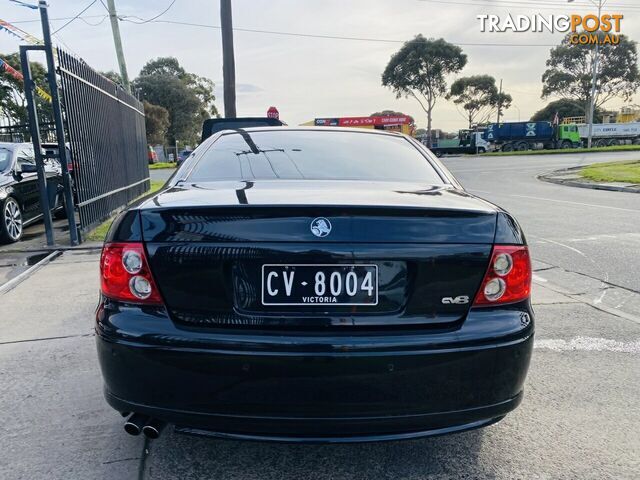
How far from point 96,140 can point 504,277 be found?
26.4 feet

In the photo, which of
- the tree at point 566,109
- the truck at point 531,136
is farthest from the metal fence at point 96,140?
the tree at point 566,109

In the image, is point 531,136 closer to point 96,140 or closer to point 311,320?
point 96,140

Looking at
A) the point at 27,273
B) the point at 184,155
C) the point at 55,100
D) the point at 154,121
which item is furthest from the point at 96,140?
the point at 154,121

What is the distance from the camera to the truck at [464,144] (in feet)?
155

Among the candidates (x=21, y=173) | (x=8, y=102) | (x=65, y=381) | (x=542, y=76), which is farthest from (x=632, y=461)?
(x=542, y=76)

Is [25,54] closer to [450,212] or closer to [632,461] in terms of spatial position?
[450,212]

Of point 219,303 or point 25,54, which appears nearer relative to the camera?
point 219,303

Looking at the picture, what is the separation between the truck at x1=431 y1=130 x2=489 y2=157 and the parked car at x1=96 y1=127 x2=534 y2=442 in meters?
46.2

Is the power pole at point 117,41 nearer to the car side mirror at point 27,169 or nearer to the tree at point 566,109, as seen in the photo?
the car side mirror at point 27,169

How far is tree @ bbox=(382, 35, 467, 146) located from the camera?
49219 millimetres

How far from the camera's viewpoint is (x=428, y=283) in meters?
1.92

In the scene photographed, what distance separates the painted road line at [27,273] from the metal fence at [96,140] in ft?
2.93

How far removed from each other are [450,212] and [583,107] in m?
64.9

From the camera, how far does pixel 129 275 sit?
1.96 m
